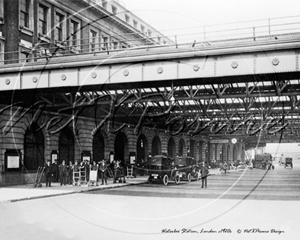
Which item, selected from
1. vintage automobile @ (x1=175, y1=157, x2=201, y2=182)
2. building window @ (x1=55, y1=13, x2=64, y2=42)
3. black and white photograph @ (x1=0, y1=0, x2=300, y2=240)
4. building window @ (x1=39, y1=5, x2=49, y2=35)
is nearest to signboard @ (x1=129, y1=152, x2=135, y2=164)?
black and white photograph @ (x1=0, y1=0, x2=300, y2=240)

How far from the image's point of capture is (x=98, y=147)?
130 feet

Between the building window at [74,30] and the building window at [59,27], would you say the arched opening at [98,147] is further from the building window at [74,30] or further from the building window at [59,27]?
the building window at [74,30]

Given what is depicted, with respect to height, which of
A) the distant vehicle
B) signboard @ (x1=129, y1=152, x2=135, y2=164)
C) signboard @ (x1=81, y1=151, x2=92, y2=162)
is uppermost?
signboard @ (x1=81, y1=151, x2=92, y2=162)

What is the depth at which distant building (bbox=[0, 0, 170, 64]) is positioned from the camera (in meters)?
31.6

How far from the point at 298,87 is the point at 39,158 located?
19.4 m

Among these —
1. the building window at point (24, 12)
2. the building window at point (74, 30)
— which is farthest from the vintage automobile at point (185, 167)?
the building window at point (74, 30)

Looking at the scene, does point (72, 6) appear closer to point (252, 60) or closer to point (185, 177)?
point (185, 177)

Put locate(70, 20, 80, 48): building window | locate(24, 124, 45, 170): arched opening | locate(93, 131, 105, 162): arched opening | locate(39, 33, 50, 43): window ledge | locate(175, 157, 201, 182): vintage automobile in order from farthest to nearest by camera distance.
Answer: locate(70, 20, 80, 48): building window, locate(93, 131, 105, 162): arched opening, locate(39, 33, 50, 43): window ledge, locate(175, 157, 201, 182): vintage automobile, locate(24, 124, 45, 170): arched opening

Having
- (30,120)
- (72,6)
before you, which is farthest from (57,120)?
(72,6)

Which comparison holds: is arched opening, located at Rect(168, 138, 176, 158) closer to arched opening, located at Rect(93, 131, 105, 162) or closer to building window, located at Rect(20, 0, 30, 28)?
arched opening, located at Rect(93, 131, 105, 162)

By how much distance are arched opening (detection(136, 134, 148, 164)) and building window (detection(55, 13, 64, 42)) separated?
15015 mm

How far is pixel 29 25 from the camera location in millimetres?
34750

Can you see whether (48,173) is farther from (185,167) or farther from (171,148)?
(171,148)

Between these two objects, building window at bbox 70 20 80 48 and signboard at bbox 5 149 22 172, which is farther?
building window at bbox 70 20 80 48
